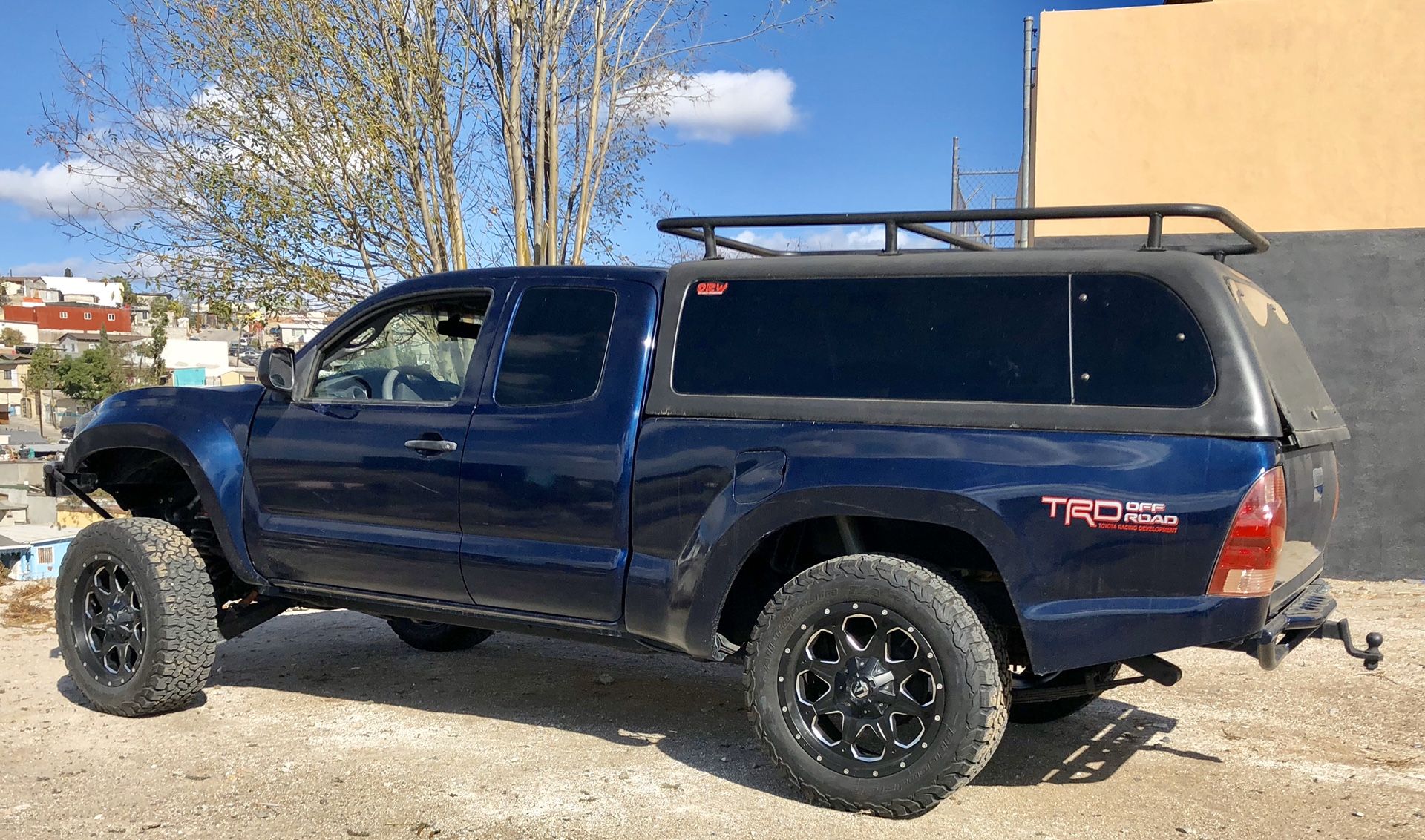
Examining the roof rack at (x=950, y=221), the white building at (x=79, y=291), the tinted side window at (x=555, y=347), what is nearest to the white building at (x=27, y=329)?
the white building at (x=79, y=291)

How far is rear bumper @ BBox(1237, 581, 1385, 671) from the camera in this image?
3.78 meters

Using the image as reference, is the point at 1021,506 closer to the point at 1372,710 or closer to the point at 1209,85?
the point at 1372,710

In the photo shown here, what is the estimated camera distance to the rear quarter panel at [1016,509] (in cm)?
370

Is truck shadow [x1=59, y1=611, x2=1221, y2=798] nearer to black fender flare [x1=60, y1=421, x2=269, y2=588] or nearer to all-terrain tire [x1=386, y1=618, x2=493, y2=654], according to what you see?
all-terrain tire [x1=386, y1=618, x2=493, y2=654]

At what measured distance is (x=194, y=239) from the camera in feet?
37.1

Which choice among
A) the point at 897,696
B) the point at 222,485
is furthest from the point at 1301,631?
the point at 222,485

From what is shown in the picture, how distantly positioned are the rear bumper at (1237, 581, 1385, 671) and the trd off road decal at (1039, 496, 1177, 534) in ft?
1.46

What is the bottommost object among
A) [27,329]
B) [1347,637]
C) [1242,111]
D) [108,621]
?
[108,621]

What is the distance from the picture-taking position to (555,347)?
489 centimetres

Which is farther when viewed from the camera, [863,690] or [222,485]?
[222,485]

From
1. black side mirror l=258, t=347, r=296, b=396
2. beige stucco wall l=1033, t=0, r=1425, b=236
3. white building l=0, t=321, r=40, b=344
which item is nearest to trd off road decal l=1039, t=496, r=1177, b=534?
black side mirror l=258, t=347, r=296, b=396

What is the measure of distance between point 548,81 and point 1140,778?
8.56 m

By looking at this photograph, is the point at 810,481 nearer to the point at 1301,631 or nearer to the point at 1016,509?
the point at 1016,509

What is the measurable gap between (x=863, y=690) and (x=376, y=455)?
7.26 feet
